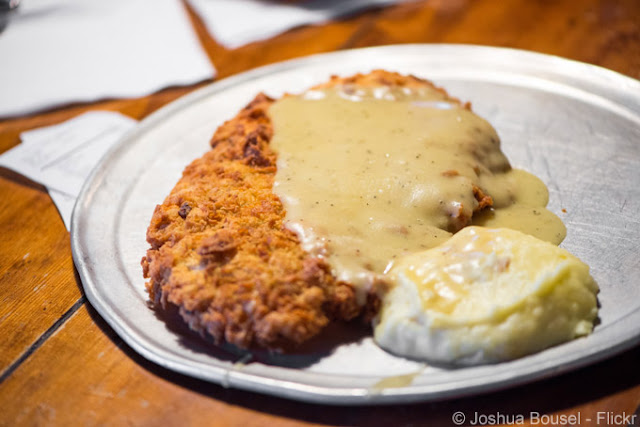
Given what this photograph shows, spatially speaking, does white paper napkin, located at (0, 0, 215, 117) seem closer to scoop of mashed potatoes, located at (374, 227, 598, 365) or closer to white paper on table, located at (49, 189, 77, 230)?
white paper on table, located at (49, 189, 77, 230)

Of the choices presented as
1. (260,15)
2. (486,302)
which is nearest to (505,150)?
(486,302)

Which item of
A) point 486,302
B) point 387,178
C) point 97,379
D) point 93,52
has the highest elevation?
point 387,178

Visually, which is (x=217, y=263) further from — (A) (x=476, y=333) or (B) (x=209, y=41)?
(B) (x=209, y=41)

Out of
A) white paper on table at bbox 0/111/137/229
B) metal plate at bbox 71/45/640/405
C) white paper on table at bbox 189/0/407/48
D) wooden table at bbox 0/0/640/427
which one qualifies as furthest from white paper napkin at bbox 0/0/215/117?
metal plate at bbox 71/45/640/405

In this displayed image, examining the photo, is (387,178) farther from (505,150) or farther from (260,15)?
(260,15)

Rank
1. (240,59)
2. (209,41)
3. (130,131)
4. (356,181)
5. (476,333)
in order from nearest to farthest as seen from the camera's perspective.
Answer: (476,333) → (356,181) → (130,131) → (240,59) → (209,41)

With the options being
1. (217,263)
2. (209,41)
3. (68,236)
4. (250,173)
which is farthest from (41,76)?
(217,263)
